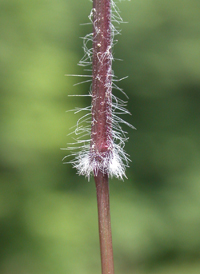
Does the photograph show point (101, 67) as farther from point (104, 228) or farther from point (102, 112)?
point (104, 228)

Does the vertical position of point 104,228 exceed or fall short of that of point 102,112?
it falls short

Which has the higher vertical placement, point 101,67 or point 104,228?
point 101,67

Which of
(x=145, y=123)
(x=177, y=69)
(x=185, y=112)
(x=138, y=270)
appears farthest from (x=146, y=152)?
(x=138, y=270)

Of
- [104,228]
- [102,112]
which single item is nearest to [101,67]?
[102,112]

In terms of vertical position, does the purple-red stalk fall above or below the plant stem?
above

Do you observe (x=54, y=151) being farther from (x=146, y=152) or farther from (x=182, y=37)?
(x=182, y=37)

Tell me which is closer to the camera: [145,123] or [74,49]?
[74,49]

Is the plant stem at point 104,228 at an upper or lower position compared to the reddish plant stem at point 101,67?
lower

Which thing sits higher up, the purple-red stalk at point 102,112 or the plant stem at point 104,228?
the purple-red stalk at point 102,112
